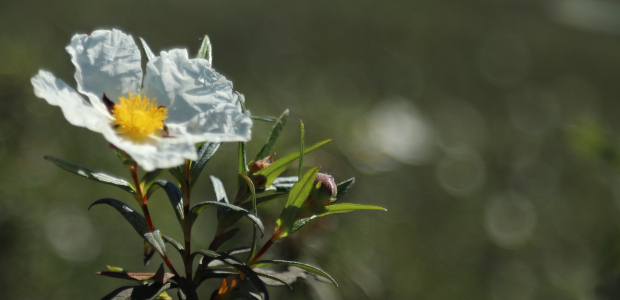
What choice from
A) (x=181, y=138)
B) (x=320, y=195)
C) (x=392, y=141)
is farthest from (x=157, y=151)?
(x=392, y=141)

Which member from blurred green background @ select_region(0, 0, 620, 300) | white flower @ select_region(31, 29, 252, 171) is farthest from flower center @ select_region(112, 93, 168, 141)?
blurred green background @ select_region(0, 0, 620, 300)

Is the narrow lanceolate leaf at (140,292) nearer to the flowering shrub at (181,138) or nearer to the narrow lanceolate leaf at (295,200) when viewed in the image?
the flowering shrub at (181,138)

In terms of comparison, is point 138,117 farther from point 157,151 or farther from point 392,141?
point 392,141

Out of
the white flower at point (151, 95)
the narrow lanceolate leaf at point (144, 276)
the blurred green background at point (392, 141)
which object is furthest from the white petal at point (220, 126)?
the blurred green background at point (392, 141)

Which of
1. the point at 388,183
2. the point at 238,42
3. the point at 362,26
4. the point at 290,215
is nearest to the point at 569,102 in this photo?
the point at 362,26

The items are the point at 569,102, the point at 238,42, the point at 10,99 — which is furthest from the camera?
the point at 569,102

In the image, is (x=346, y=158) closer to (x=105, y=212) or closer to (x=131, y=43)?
(x=105, y=212)
